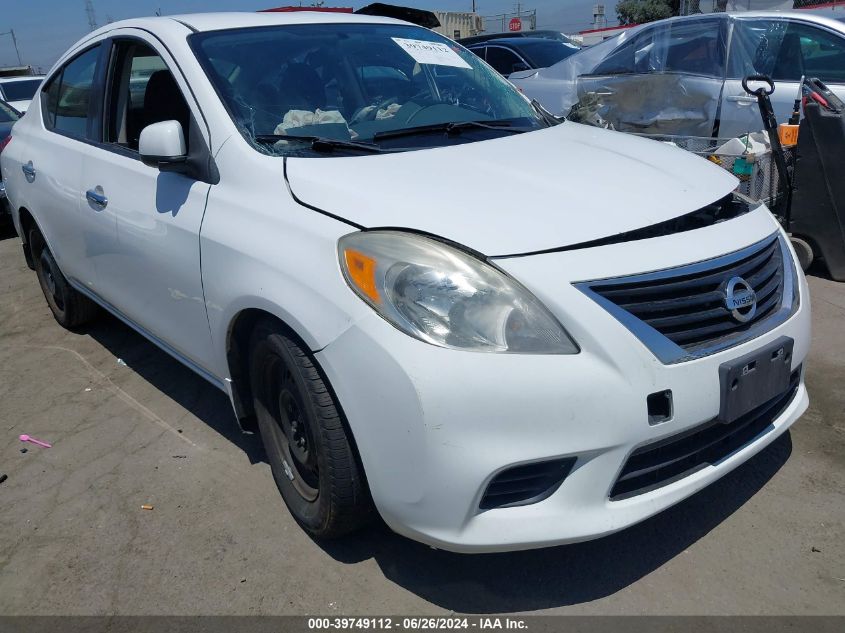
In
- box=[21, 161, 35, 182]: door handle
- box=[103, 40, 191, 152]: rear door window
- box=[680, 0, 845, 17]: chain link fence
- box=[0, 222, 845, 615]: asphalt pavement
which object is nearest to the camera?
box=[0, 222, 845, 615]: asphalt pavement

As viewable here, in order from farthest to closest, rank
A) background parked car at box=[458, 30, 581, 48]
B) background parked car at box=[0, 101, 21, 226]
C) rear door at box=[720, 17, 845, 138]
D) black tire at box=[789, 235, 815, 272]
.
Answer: background parked car at box=[458, 30, 581, 48]
background parked car at box=[0, 101, 21, 226]
rear door at box=[720, 17, 845, 138]
black tire at box=[789, 235, 815, 272]

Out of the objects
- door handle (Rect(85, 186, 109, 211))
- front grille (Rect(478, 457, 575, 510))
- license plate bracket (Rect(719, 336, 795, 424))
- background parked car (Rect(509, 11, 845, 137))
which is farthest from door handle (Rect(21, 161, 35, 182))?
background parked car (Rect(509, 11, 845, 137))

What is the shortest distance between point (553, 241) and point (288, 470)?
1.30 metres

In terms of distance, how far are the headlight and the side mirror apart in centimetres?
103

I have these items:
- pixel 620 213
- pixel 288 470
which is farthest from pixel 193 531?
pixel 620 213

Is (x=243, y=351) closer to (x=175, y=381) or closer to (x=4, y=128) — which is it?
(x=175, y=381)

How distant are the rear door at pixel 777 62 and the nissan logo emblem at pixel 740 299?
4.09 m

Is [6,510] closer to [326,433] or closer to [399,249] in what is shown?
[326,433]

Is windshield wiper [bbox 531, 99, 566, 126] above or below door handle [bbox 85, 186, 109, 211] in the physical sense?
above

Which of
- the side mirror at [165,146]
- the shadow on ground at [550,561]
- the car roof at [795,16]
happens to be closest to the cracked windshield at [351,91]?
the side mirror at [165,146]

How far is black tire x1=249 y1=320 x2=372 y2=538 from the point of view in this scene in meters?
2.25

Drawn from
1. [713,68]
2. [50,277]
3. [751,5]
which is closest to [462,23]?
[751,5]

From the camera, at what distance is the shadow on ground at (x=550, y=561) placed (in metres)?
2.34

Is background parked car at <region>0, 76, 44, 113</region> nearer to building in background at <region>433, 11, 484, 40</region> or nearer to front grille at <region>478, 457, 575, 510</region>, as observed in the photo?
front grille at <region>478, 457, 575, 510</region>
